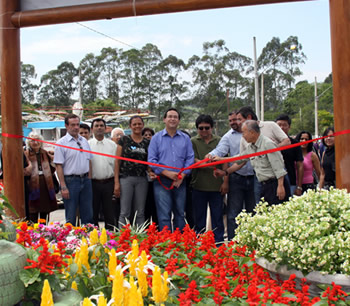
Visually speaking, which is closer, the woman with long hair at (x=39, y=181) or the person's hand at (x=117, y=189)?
the person's hand at (x=117, y=189)

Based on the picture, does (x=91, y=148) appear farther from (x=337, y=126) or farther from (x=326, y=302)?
(x=326, y=302)

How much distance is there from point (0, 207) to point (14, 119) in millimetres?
2607

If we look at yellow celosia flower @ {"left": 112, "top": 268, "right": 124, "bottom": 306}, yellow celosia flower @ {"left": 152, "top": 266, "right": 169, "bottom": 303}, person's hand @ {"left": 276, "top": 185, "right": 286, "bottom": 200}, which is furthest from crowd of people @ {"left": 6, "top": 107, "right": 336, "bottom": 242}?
yellow celosia flower @ {"left": 112, "top": 268, "right": 124, "bottom": 306}

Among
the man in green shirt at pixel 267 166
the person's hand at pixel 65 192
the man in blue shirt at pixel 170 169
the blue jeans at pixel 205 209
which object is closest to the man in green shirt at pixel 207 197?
the blue jeans at pixel 205 209

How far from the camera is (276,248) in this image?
258 centimetres

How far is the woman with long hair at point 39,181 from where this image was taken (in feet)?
21.7

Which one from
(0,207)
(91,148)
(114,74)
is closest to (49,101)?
(114,74)

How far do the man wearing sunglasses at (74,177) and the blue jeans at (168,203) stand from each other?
3.35ft

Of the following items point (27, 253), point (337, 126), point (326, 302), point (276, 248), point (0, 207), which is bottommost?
point (326, 302)

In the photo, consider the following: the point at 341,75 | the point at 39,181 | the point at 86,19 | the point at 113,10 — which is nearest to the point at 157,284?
the point at 341,75

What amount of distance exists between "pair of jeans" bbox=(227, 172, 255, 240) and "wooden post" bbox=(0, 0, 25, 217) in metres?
2.70

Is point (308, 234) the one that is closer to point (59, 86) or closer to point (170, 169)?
point (170, 169)

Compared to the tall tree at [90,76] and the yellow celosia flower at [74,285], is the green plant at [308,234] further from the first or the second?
the tall tree at [90,76]

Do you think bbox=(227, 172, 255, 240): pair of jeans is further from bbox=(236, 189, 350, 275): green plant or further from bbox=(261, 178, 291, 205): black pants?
bbox=(236, 189, 350, 275): green plant
